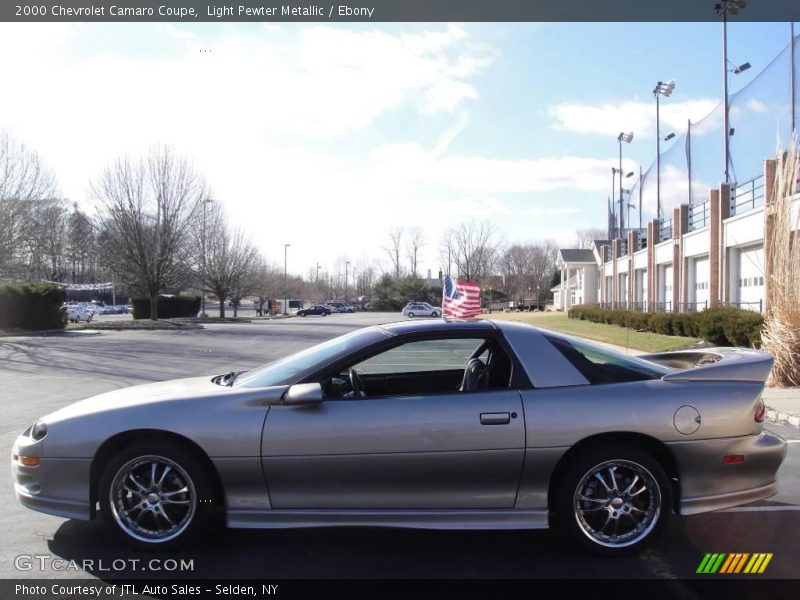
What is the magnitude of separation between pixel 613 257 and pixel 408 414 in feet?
175

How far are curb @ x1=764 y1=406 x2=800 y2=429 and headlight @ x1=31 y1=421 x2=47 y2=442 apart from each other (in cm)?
850

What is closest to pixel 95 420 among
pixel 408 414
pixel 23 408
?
pixel 408 414

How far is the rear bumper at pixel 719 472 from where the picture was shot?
162 inches

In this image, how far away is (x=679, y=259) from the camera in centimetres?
3488

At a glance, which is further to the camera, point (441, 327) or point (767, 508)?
point (767, 508)

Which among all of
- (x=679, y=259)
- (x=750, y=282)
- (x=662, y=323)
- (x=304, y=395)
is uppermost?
(x=679, y=259)

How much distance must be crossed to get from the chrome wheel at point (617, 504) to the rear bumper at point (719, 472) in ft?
0.82

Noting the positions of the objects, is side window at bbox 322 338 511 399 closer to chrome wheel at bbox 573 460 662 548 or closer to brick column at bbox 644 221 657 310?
chrome wheel at bbox 573 460 662 548

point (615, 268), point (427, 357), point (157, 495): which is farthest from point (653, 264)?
point (157, 495)

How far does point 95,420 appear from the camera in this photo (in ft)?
13.4

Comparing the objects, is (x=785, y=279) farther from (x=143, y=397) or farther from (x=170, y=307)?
(x=170, y=307)

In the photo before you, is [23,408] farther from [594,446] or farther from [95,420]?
[594,446]

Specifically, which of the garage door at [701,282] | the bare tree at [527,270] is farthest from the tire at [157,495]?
the bare tree at [527,270]

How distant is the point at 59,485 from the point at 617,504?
360cm
